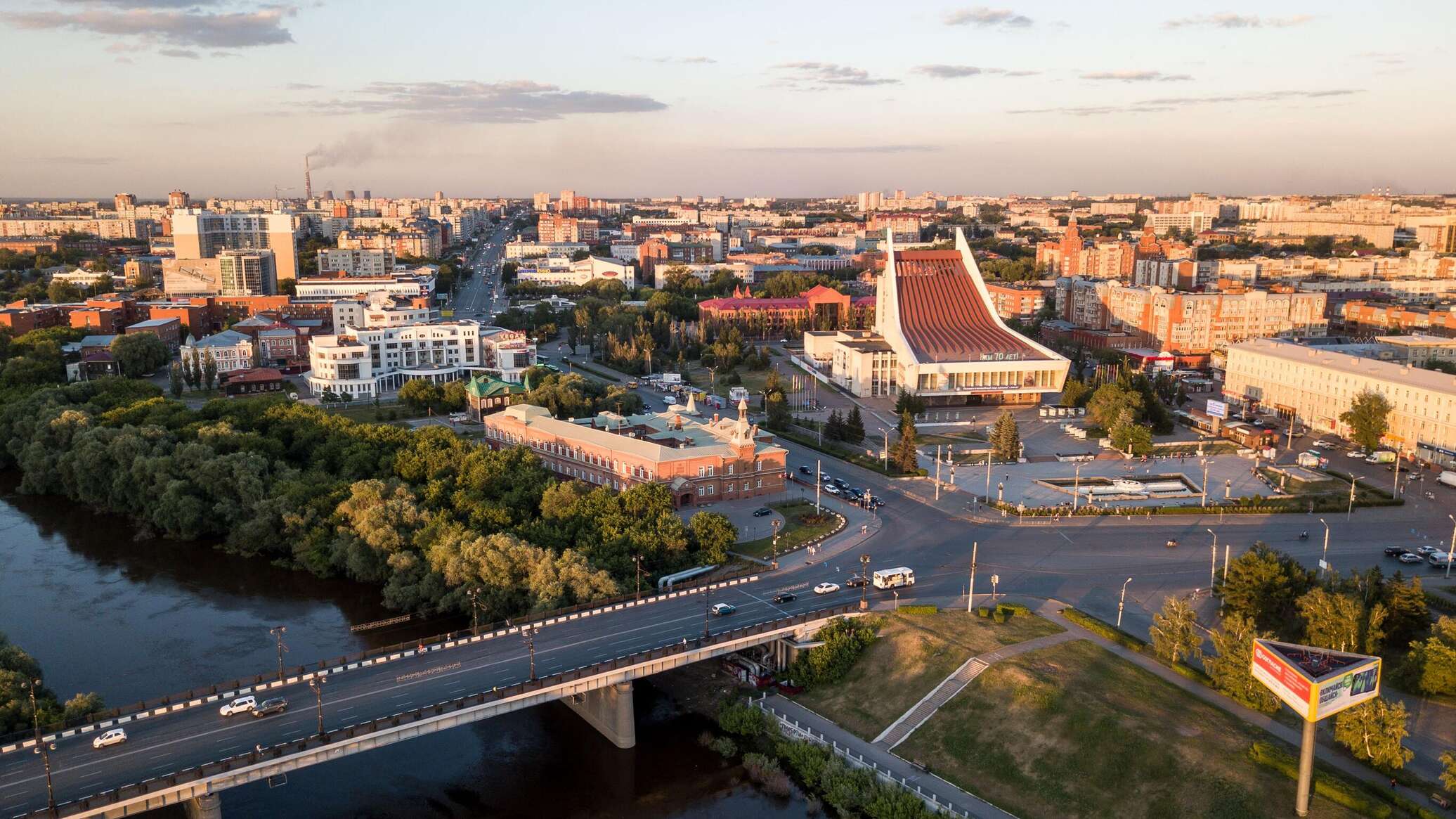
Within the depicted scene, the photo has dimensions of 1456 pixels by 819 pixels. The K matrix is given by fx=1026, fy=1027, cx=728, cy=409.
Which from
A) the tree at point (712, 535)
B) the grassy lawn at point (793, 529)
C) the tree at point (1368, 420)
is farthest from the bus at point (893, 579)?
the tree at point (1368, 420)

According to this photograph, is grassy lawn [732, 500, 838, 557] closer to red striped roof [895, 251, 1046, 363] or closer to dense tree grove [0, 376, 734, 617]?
dense tree grove [0, 376, 734, 617]

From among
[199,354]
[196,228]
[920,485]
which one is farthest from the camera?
[196,228]

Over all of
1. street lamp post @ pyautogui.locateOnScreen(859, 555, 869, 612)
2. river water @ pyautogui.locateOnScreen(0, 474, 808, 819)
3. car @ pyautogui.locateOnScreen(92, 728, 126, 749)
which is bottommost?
river water @ pyautogui.locateOnScreen(0, 474, 808, 819)

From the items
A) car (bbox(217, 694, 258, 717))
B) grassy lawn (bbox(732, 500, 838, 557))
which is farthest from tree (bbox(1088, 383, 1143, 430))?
car (bbox(217, 694, 258, 717))

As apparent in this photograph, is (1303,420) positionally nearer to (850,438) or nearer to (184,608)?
(850,438)

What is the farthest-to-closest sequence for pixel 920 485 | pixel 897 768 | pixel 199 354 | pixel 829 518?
1. pixel 199 354
2. pixel 920 485
3. pixel 829 518
4. pixel 897 768

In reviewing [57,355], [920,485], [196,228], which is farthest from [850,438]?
[196,228]

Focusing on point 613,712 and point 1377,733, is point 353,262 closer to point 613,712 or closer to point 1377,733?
point 613,712
